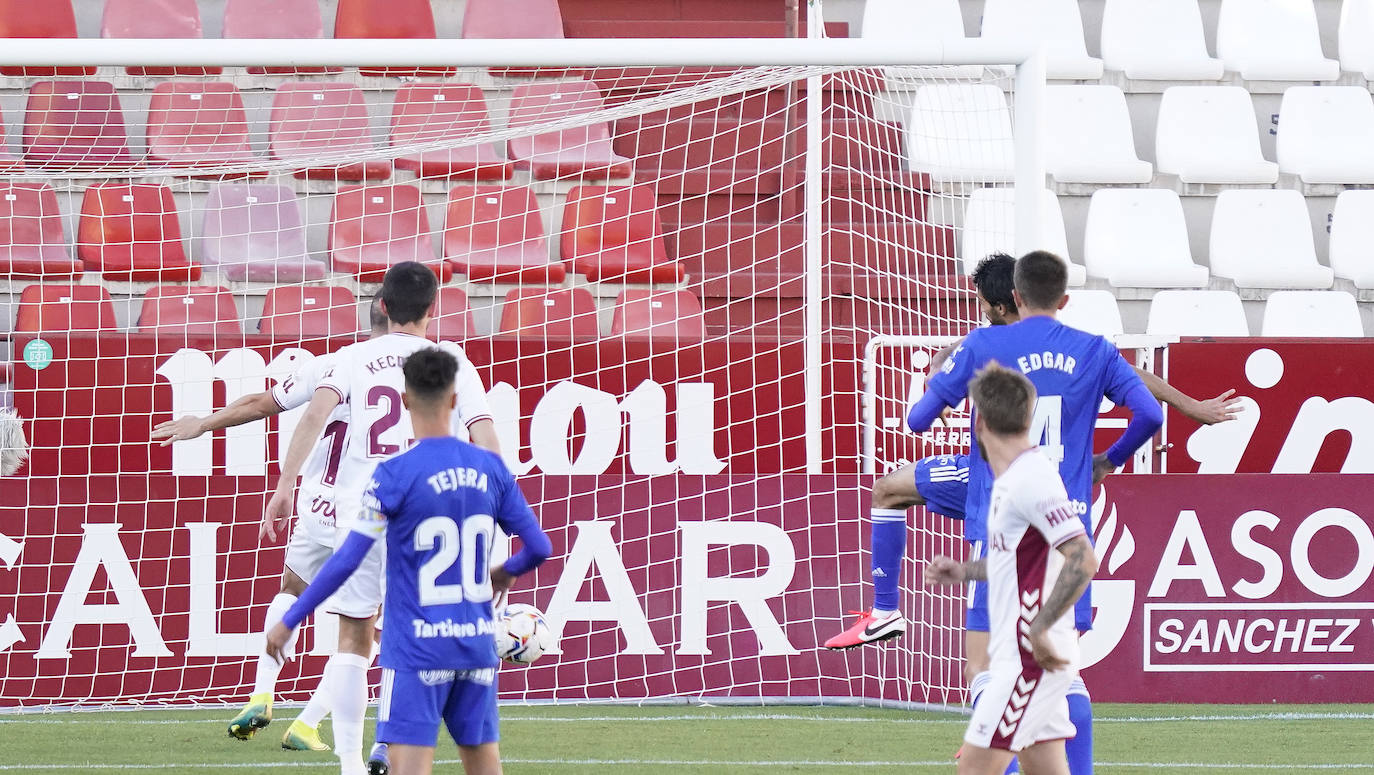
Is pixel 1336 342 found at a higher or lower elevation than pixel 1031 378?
lower

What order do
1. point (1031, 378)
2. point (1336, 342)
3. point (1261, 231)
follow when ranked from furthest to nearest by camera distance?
point (1261, 231) → point (1336, 342) → point (1031, 378)

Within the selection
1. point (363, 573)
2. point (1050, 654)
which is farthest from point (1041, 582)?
point (363, 573)

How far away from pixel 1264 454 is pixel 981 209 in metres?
2.08

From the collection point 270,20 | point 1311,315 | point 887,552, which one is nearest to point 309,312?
point 270,20

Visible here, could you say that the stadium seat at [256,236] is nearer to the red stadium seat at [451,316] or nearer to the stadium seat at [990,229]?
the red stadium seat at [451,316]

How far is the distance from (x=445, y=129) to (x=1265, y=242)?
5660 mm

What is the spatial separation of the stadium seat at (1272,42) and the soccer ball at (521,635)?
9564mm

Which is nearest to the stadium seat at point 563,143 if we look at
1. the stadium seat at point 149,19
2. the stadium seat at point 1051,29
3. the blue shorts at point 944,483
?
the stadium seat at point 149,19

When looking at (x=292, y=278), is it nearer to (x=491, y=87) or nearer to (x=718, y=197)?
(x=491, y=87)

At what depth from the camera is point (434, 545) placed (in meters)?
4.13

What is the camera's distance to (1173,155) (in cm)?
1208

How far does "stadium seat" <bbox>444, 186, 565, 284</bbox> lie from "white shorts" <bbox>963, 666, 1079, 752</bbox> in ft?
19.8

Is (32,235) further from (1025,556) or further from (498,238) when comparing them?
(1025,556)

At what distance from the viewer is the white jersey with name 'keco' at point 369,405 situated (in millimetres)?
5641
